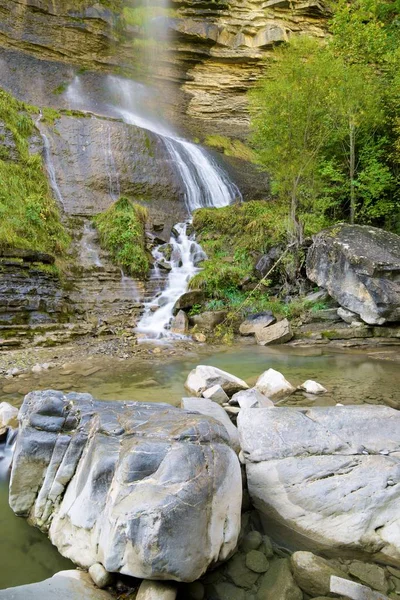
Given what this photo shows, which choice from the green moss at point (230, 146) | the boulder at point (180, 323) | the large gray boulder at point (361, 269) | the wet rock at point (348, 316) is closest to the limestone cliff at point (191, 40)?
the green moss at point (230, 146)

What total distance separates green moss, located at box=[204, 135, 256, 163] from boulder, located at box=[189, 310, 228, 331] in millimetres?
12575

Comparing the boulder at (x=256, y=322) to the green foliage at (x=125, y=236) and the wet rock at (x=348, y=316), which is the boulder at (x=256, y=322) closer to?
the wet rock at (x=348, y=316)

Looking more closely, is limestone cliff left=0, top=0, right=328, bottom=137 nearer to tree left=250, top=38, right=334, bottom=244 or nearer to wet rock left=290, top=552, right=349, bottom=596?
tree left=250, top=38, right=334, bottom=244

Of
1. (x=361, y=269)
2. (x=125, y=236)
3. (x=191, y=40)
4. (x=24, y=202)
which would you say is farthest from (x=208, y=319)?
(x=191, y=40)

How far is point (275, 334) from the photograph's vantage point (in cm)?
847

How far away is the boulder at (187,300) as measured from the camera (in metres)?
9.85

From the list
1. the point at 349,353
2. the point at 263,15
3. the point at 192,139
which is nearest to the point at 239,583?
the point at 349,353

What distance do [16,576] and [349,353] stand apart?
7042 millimetres

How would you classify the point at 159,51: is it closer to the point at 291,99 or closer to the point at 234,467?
the point at 291,99

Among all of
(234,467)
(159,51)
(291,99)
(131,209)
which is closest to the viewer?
(234,467)

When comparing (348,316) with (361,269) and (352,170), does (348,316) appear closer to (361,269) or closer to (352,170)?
(361,269)

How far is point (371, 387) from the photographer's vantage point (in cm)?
535

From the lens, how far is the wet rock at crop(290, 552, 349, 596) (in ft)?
6.40

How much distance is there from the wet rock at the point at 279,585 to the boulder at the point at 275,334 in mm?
6384
